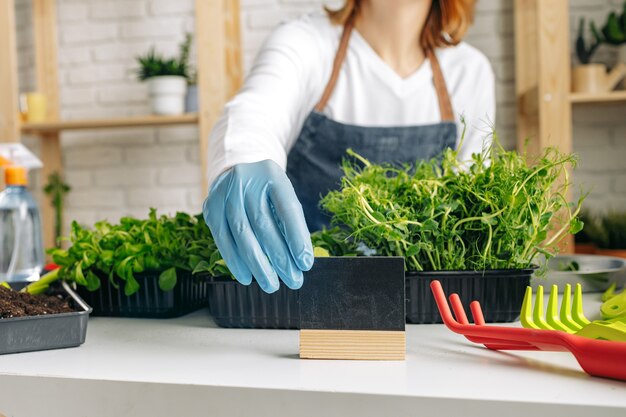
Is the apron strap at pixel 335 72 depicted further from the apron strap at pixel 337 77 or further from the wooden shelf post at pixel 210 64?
the wooden shelf post at pixel 210 64

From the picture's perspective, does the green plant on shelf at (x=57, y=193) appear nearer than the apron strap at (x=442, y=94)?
No

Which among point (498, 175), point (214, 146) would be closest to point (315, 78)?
point (214, 146)

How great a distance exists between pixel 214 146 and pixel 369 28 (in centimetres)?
83

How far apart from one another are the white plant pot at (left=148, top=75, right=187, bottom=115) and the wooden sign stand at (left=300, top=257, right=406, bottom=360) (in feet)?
6.37

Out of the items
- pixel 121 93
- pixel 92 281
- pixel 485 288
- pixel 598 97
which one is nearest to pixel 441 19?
pixel 598 97

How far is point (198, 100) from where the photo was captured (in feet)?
8.01

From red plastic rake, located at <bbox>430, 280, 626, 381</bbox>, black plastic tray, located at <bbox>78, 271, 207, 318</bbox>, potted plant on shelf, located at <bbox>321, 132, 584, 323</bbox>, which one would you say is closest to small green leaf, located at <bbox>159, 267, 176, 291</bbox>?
black plastic tray, located at <bbox>78, 271, 207, 318</bbox>

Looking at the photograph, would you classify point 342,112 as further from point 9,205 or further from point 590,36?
point 590,36

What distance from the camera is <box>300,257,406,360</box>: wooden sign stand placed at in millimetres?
631

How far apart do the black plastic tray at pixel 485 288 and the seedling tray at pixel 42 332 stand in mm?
394

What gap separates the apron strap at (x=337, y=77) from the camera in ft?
5.41

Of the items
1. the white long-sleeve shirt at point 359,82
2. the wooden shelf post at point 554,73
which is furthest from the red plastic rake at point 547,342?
the wooden shelf post at point 554,73

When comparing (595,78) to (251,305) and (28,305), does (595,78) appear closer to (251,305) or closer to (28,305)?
(251,305)

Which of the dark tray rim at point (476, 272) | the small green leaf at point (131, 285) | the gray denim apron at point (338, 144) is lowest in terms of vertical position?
the small green leaf at point (131, 285)
